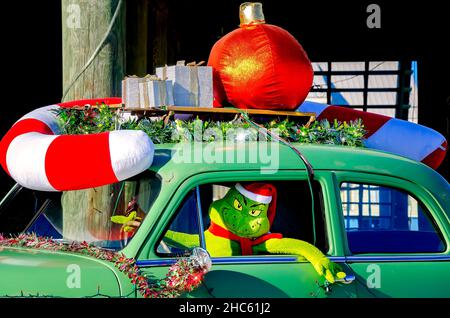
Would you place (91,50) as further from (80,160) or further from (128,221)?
Answer: (80,160)

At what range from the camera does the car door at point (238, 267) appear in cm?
402

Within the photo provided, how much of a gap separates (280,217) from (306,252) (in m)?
0.60

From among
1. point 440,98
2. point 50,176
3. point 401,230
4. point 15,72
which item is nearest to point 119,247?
point 50,176

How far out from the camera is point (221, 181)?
417 cm

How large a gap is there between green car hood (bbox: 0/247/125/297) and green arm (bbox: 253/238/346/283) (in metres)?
0.76

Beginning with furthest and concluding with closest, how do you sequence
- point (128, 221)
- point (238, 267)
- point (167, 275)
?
point (128, 221) → point (238, 267) → point (167, 275)

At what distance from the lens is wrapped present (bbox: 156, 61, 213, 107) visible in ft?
16.2

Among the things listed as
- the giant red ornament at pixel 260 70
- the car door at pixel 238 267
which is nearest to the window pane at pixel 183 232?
the car door at pixel 238 267

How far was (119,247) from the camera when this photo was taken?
4250 mm

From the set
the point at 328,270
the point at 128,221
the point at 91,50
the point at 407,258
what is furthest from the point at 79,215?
the point at 91,50

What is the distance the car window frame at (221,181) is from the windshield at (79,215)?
1.00 feet

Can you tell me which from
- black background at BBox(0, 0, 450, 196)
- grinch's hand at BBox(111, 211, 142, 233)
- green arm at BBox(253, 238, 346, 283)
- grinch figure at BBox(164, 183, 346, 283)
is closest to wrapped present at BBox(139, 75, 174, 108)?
grinch's hand at BBox(111, 211, 142, 233)

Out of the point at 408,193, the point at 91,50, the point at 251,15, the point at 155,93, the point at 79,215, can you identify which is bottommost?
the point at 79,215

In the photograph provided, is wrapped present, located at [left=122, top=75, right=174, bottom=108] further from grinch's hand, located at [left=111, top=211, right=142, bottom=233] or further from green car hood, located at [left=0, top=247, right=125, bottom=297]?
green car hood, located at [left=0, top=247, right=125, bottom=297]
